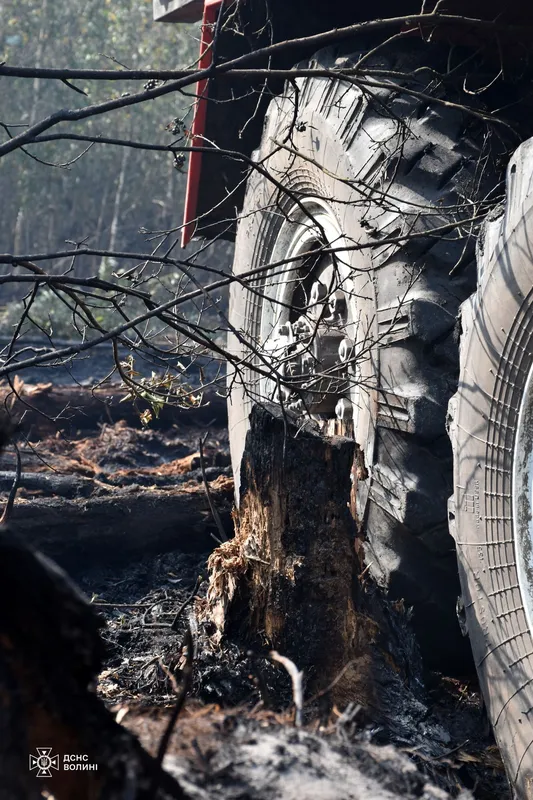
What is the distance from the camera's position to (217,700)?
7.54 ft

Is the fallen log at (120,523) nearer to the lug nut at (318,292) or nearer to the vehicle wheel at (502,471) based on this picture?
the lug nut at (318,292)

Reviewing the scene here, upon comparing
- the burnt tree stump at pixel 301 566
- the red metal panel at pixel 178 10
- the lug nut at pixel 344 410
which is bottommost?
the burnt tree stump at pixel 301 566

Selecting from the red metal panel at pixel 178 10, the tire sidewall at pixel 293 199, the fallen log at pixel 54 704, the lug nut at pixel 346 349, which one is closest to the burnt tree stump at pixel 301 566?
the tire sidewall at pixel 293 199

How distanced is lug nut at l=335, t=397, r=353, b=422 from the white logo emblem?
2.18m

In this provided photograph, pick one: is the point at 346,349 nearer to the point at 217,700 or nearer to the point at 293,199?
the point at 293,199

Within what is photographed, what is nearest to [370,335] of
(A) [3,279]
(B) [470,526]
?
(B) [470,526]

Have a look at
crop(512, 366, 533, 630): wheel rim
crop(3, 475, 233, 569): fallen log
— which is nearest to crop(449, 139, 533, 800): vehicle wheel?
crop(512, 366, 533, 630): wheel rim

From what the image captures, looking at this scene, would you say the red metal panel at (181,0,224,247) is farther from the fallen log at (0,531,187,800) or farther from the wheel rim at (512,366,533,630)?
the fallen log at (0,531,187,800)

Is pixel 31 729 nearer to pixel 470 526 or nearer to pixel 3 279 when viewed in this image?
pixel 3 279

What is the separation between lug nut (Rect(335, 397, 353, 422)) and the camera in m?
3.21

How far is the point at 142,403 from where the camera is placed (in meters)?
6.63

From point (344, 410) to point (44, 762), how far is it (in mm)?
2194

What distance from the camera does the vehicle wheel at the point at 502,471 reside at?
202 centimetres

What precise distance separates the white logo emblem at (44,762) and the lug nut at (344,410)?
7.14 ft
